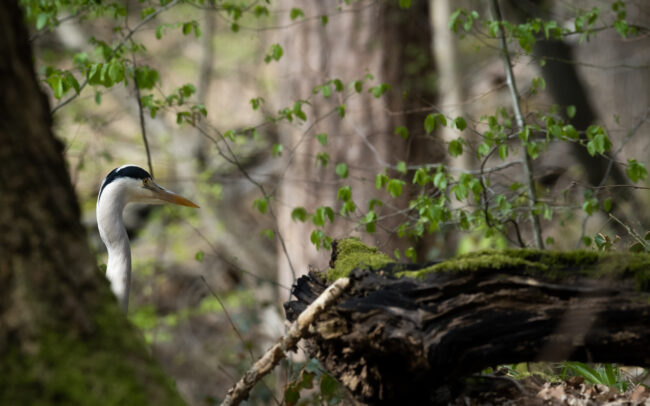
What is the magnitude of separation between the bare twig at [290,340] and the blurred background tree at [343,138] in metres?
0.83

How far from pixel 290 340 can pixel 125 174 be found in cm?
235

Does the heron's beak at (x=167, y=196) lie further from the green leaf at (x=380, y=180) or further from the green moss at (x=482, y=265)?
the green moss at (x=482, y=265)

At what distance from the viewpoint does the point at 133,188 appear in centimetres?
459

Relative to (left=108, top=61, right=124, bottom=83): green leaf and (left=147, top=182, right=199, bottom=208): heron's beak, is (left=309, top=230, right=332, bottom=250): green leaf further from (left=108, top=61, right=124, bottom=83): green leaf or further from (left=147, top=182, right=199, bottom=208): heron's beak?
(left=108, top=61, right=124, bottom=83): green leaf

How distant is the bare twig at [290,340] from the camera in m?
2.52

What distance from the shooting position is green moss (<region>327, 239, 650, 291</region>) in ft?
7.99

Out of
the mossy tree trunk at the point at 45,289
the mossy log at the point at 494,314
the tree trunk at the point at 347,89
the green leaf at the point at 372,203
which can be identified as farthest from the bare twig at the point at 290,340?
the tree trunk at the point at 347,89

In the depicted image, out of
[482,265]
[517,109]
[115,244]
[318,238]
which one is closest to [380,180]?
[318,238]

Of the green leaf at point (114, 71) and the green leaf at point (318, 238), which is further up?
the green leaf at point (114, 71)

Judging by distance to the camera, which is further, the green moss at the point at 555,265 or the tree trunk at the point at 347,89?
the tree trunk at the point at 347,89

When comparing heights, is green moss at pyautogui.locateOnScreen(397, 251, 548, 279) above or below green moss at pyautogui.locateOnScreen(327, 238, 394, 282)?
below

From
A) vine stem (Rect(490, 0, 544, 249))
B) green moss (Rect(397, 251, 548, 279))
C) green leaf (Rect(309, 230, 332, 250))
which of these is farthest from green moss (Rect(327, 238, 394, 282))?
vine stem (Rect(490, 0, 544, 249))

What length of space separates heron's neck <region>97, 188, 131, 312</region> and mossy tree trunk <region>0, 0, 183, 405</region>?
212 centimetres

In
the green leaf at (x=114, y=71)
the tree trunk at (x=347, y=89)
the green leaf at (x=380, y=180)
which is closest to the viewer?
the green leaf at (x=114, y=71)
